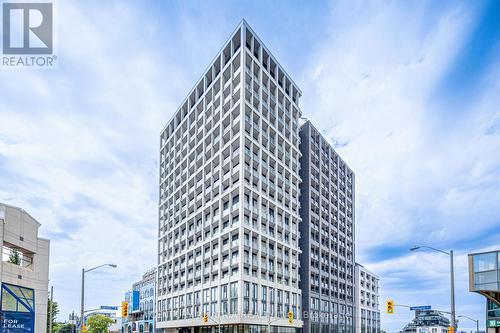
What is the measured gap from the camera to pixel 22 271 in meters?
35.7

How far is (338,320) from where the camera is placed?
10525 centimetres

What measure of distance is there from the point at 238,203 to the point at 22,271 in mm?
39003

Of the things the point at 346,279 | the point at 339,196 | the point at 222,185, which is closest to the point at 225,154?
the point at 222,185

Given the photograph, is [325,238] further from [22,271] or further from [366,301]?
[22,271]

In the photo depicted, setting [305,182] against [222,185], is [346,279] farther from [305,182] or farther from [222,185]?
[222,185]

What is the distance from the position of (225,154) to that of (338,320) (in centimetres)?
5267

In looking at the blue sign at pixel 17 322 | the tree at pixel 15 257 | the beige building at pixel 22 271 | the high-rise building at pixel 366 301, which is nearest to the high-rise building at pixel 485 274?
the beige building at pixel 22 271

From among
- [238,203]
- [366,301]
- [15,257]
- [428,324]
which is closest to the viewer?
[15,257]

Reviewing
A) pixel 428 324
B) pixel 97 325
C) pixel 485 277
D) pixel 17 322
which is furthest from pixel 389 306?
pixel 428 324

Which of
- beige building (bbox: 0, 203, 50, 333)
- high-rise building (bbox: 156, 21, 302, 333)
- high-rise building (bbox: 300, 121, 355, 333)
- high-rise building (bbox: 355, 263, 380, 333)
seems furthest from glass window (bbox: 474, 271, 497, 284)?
high-rise building (bbox: 355, 263, 380, 333)

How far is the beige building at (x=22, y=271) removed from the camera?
109 ft

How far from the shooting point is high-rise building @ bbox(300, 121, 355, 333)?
94062 mm

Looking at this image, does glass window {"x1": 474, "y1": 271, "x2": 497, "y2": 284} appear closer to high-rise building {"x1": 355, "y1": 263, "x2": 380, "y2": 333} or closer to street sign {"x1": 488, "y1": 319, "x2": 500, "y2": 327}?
street sign {"x1": 488, "y1": 319, "x2": 500, "y2": 327}

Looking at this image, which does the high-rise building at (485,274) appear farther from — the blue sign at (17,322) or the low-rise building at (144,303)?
the low-rise building at (144,303)
